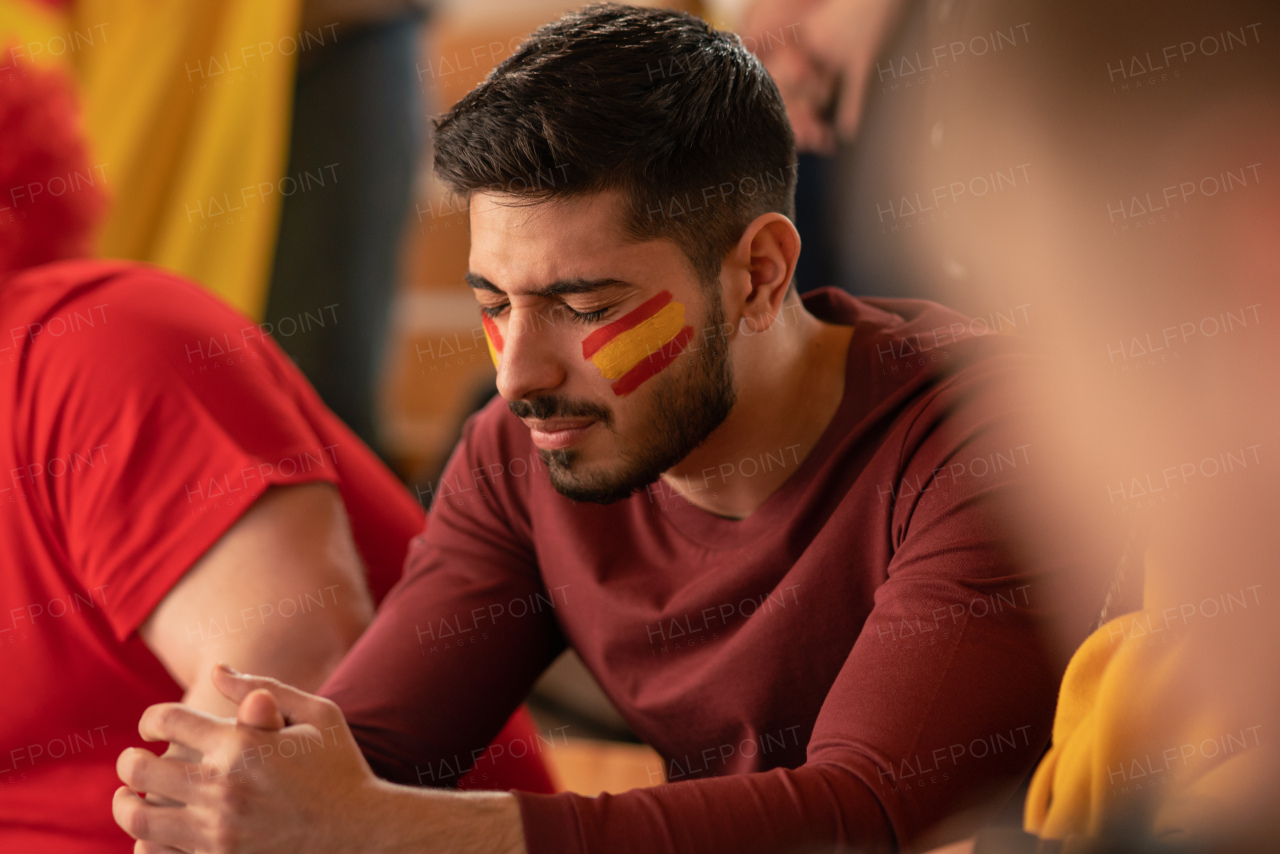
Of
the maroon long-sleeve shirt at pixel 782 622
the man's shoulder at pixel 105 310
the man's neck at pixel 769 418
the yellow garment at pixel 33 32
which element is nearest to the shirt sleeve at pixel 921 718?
the maroon long-sleeve shirt at pixel 782 622

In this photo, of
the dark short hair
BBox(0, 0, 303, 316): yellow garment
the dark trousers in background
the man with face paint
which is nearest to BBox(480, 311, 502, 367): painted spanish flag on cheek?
the man with face paint

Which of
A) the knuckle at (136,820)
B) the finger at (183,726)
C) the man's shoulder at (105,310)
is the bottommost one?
the knuckle at (136,820)

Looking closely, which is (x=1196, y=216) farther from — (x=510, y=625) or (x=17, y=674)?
(x=17, y=674)

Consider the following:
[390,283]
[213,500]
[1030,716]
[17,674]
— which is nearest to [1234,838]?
[1030,716]

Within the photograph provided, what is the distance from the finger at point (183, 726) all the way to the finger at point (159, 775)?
16mm

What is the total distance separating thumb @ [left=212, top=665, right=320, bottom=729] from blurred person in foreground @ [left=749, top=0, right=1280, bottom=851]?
1.70 ft

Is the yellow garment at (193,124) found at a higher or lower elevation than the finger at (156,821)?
higher

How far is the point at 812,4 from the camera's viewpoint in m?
1.56

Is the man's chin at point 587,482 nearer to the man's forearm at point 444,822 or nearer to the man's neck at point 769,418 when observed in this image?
the man's neck at point 769,418

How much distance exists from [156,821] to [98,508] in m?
0.33

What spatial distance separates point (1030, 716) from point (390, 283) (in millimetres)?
1661

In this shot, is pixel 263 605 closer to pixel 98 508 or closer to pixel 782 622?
pixel 98 508

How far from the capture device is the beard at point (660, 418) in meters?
0.93

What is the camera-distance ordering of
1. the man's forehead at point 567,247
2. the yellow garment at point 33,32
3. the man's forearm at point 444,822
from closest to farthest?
the man's forearm at point 444,822, the man's forehead at point 567,247, the yellow garment at point 33,32
